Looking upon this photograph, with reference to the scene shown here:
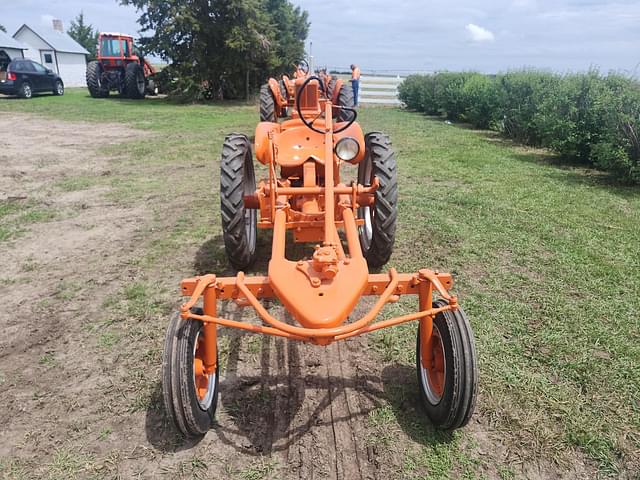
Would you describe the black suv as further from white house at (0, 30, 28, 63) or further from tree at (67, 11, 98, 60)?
tree at (67, 11, 98, 60)

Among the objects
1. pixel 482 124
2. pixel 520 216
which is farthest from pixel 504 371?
pixel 482 124

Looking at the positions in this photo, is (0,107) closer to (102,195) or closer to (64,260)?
(102,195)

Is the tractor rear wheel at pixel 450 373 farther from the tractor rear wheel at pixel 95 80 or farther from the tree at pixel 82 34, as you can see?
the tree at pixel 82 34

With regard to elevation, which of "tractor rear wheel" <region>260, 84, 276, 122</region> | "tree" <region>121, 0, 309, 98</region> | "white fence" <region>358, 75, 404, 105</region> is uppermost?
"tree" <region>121, 0, 309, 98</region>

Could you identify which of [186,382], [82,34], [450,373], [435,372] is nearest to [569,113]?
[435,372]

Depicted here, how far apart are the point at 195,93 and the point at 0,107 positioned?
6981 mm

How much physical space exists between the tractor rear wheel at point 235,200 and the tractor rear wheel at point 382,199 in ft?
3.58

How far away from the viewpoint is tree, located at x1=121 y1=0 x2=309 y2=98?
19047 mm

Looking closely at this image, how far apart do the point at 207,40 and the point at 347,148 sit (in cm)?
1853

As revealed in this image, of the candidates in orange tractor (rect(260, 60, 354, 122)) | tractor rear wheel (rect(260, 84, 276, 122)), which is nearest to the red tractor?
orange tractor (rect(260, 60, 354, 122))

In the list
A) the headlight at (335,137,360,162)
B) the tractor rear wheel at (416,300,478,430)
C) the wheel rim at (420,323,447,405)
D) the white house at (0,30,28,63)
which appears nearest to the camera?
the tractor rear wheel at (416,300,478,430)

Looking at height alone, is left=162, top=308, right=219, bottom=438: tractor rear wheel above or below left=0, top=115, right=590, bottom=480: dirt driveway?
above

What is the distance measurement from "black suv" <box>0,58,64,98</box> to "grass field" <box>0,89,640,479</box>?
14958 millimetres

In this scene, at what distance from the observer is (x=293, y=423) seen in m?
2.68
